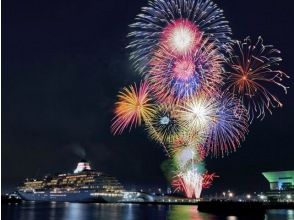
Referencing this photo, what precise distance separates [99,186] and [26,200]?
157ft

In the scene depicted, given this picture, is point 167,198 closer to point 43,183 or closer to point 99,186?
point 99,186

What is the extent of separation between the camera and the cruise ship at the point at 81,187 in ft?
480

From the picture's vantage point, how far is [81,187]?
148 m

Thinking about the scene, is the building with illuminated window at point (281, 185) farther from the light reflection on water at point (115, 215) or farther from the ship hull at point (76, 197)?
the ship hull at point (76, 197)

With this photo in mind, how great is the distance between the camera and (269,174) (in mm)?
120188

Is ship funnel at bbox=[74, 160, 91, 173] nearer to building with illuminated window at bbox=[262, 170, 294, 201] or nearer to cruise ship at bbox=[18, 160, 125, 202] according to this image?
cruise ship at bbox=[18, 160, 125, 202]

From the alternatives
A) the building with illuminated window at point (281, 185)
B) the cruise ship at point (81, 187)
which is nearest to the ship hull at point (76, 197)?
the cruise ship at point (81, 187)

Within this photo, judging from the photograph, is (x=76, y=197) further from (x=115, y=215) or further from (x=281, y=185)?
(x=115, y=215)

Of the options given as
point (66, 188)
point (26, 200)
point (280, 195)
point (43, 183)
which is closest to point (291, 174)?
point (280, 195)

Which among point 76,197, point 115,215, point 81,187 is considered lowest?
point 115,215

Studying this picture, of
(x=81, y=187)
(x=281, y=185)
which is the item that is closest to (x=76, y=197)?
(x=81, y=187)

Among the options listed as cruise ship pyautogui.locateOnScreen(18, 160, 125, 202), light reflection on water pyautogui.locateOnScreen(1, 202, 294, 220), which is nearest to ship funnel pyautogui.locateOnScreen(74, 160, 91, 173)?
cruise ship pyautogui.locateOnScreen(18, 160, 125, 202)

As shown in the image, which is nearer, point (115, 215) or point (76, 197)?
point (115, 215)

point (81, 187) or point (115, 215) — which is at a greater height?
point (81, 187)
